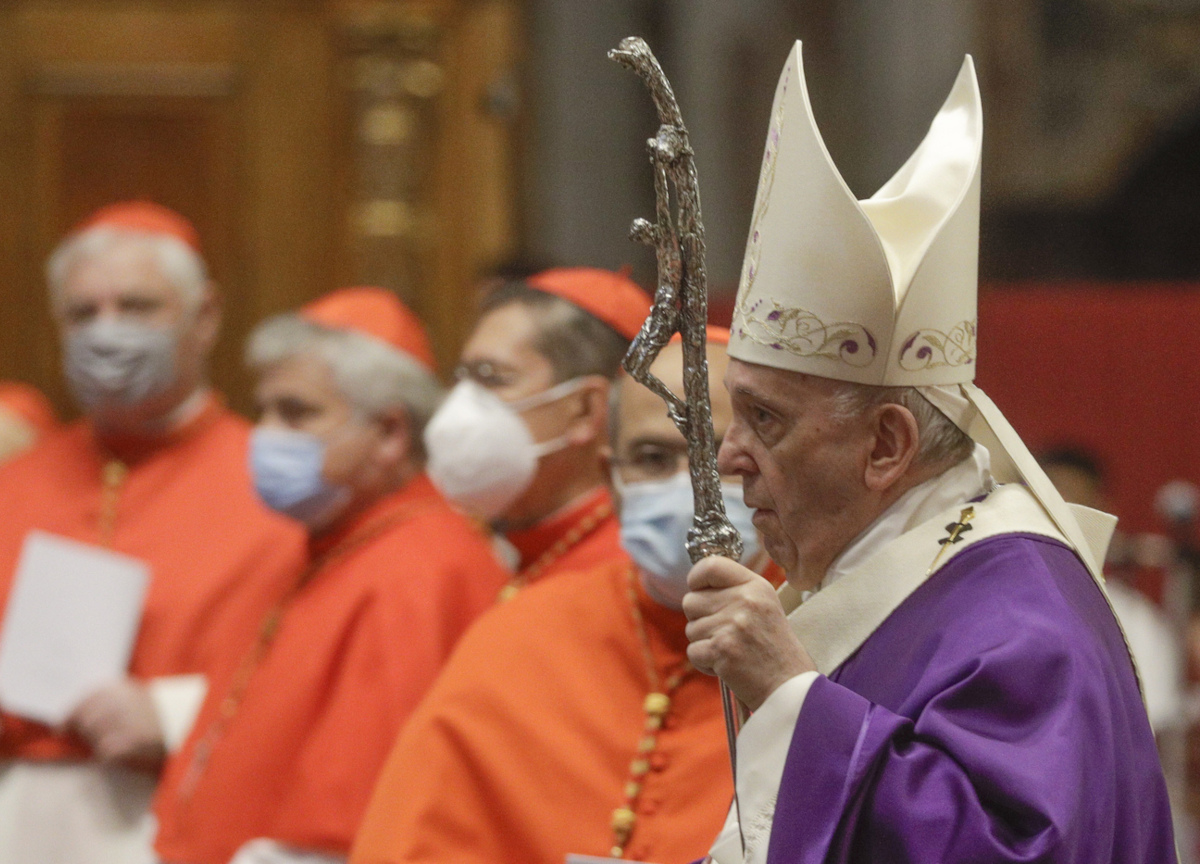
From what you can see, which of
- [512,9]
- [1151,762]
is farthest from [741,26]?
[1151,762]

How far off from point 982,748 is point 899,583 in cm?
31

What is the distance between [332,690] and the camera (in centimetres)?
384

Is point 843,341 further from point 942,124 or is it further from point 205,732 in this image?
point 205,732

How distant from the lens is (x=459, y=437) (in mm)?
3754

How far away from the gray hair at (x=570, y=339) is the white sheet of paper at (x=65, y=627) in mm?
1283

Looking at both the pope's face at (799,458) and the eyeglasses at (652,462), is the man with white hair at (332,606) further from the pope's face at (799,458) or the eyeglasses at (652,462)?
the pope's face at (799,458)

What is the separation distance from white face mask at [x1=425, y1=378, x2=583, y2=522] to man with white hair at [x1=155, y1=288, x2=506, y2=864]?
8.9 inches

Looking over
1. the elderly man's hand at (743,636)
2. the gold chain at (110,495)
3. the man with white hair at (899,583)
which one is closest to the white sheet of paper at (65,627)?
the gold chain at (110,495)

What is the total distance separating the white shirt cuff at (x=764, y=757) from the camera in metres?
1.96

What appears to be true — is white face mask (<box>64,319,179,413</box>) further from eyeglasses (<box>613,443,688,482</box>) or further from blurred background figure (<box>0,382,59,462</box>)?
eyeglasses (<box>613,443,688,482</box>)

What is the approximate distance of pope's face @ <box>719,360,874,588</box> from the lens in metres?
2.17

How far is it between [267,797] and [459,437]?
0.90 meters

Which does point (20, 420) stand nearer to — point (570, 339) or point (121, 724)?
point (121, 724)

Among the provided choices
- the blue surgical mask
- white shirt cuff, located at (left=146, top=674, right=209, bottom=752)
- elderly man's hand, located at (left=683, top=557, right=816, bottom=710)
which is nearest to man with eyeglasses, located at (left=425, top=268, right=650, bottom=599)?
the blue surgical mask
